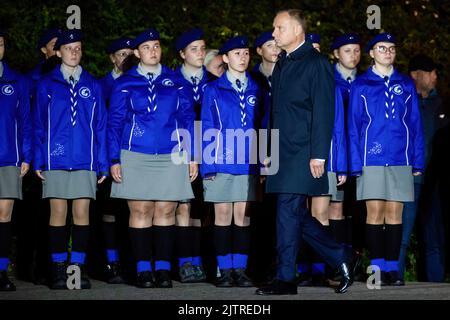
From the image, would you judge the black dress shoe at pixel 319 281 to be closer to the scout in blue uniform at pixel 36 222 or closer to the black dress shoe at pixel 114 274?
the black dress shoe at pixel 114 274

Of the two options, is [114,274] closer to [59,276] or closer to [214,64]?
[59,276]

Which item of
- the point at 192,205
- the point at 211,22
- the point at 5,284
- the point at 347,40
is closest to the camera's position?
the point at 5,284

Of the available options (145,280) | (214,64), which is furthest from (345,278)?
(214,64)

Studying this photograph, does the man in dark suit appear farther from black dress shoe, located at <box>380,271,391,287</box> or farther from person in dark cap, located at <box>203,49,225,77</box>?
person in dark cap, located at <box>203,49,225,77</box>

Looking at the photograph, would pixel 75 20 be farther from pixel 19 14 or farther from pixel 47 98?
pixel 47 98

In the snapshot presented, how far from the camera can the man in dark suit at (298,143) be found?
Answer: 11.0 m

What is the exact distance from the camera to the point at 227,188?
12367mm

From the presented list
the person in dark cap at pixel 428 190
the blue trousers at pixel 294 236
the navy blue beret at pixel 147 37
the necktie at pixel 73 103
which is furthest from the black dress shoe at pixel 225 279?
the navy blue beret at pixel 147 37

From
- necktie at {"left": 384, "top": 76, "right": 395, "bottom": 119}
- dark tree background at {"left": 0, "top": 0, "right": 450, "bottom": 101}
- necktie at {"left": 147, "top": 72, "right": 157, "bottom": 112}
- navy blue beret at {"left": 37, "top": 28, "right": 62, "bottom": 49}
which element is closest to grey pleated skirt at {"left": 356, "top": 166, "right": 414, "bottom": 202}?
necktie at {"left": 384, "top": 76, "right": 395, "bottom": 119}

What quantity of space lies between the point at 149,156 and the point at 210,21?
409 cm

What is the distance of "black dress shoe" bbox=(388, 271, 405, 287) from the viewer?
12.1m

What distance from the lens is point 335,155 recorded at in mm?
12523
